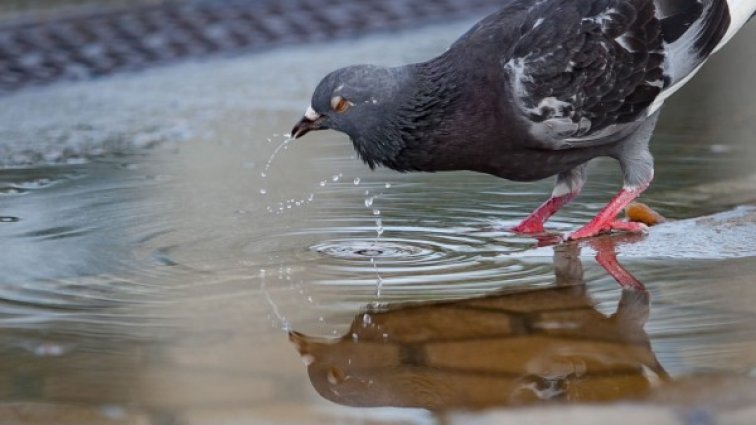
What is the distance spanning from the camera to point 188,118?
7.71 metres

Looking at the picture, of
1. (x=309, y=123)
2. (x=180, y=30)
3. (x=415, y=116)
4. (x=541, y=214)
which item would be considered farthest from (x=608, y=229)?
(x=180, y=30)

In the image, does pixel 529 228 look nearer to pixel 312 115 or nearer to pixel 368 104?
pixel 368 104

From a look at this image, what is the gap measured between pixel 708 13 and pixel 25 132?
12.2 ft

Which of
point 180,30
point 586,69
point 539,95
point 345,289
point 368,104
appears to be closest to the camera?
point 345,289

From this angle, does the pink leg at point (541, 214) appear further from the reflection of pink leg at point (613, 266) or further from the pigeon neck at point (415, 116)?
the pigeon neck at point (415, 116)

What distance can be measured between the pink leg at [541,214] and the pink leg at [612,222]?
166 mm

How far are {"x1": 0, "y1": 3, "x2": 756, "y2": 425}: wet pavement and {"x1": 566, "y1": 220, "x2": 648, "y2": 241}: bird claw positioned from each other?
0.15 meters

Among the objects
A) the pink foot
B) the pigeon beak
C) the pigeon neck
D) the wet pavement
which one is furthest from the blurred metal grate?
the pink foot

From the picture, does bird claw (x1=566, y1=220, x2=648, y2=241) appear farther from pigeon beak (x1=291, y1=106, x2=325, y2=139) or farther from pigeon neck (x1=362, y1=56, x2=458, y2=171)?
pigeon beak (x1=291, y1=106, x2=325, y2=139)

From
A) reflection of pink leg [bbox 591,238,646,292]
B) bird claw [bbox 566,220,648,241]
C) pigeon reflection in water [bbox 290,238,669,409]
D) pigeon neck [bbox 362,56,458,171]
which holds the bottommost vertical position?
bird claw [bbox 566,220,648,241]

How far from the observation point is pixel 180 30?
10.1m

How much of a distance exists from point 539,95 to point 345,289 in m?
1.15

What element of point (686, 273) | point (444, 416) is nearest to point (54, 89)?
point (686, 273)

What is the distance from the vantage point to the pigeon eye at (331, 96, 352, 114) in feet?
15.9
